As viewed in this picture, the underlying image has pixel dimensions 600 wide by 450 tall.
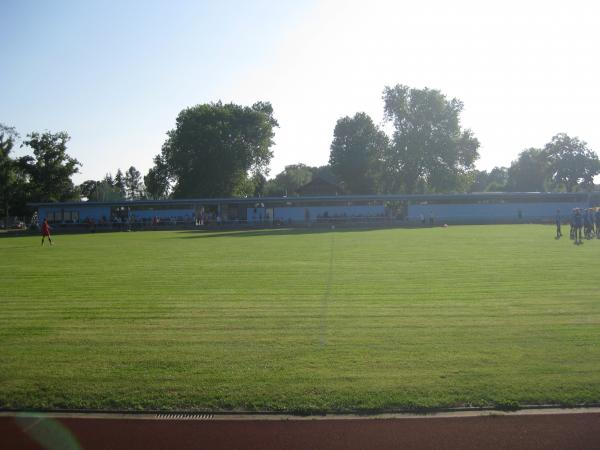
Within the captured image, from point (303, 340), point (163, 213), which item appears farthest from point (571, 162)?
point (303, 340)

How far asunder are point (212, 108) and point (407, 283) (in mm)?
71070

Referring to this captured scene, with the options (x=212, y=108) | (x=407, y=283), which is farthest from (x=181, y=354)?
(x=212, y=108)

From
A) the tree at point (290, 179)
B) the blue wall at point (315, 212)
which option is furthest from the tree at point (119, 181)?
the blue wall at point (315, 212)

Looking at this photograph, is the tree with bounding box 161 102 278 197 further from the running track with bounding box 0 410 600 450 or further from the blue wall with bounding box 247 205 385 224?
the running track with bounding box 0 410 600 450

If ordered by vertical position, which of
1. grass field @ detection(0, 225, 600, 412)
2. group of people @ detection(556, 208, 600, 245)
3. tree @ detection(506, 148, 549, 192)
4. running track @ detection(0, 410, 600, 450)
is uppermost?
tree @ detection(506, 148, 549, 192)

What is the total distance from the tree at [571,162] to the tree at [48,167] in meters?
96.5

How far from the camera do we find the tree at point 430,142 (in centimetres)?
8056

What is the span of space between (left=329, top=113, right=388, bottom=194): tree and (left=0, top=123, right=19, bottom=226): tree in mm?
56317

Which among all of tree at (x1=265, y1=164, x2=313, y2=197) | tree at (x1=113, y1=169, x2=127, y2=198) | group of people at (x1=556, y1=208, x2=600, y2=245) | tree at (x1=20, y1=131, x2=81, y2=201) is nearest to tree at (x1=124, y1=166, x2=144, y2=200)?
tree at (x1=113, y1=169, x2=127, y2=198)

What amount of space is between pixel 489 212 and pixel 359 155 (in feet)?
108

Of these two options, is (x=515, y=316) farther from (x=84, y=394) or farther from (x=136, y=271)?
(x=136, y=271)

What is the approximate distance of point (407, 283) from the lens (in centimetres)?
1327

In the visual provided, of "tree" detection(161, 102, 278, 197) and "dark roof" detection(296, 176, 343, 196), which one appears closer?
"tree" detection(161, 102, 278, 197)

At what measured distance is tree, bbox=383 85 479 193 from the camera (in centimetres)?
8056
